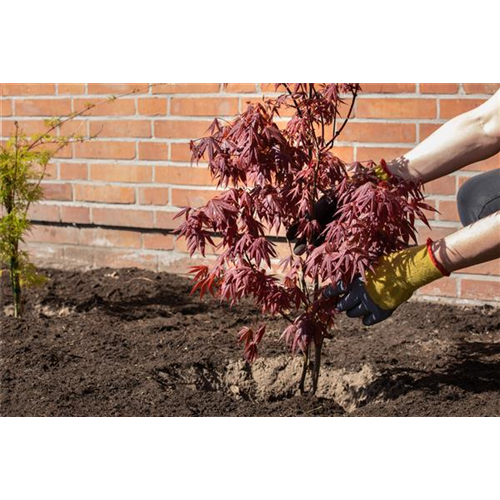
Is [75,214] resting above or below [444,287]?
above

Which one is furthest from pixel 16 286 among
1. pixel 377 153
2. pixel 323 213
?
pixel 377 153

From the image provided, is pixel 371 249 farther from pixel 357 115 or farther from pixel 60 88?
pixel 60 88

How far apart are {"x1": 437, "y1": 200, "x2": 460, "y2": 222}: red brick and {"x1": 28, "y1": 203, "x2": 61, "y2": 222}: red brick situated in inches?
97.6

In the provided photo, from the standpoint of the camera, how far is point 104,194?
5418 millimetres

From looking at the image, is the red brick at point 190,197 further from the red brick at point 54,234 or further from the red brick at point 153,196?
the red brick at point 54,234

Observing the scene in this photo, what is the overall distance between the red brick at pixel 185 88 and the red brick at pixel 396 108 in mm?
869

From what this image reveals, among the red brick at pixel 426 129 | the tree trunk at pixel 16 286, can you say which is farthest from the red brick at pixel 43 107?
the red brick at pixel 426 129

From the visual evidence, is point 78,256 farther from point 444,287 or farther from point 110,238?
point 444,287

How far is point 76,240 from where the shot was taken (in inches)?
220

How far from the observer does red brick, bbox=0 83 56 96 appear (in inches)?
216

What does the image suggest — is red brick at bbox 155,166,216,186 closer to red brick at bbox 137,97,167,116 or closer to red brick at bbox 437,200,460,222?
red brick at bbox 137,97,167,116

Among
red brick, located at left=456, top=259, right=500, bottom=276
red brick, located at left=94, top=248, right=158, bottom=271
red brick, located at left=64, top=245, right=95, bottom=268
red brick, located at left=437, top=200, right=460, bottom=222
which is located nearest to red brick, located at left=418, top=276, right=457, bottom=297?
red brick, located at left=456, top=259, right=500, bottom=276

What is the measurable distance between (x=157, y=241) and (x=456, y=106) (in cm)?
199

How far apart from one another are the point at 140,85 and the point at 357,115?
1.36 m
